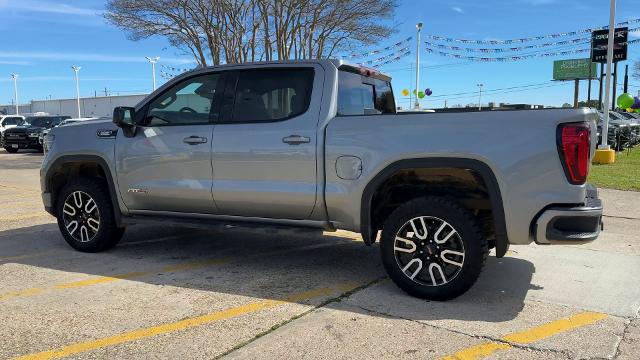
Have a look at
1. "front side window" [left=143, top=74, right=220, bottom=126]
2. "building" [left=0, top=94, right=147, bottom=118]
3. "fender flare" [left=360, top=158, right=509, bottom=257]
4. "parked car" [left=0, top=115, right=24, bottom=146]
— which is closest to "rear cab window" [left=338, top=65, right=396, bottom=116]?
"fender flare" [left=360, top=158, right=509, bottom=257]

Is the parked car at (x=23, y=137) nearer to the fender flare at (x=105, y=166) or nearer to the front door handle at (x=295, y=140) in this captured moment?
the fender flare at (x=105, y=166)

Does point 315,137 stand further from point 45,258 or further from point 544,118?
point 45,258

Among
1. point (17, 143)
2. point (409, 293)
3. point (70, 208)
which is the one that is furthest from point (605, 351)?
point (17, 143)

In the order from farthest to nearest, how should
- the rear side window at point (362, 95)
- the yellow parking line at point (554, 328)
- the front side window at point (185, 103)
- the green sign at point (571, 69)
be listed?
the green sign at point (571, 69) → the front side window at point (185, 103) → the rear side window at point (362, 95) → the yellow parking line at point (554, 328)

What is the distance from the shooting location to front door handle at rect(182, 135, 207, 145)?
16.5 feet

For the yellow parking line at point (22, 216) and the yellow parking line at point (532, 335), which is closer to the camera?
the yellow parking line at point (532, 335)

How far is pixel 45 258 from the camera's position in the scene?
18.5 feet

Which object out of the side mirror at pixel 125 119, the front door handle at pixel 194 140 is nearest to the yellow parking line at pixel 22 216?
the side mirror at pixel 125 119

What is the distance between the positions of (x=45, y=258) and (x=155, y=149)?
1.72 meters

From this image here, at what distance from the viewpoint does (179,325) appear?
3.80 m

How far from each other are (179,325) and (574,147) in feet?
9.86

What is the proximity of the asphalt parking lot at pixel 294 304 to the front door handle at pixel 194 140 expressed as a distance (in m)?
1.00

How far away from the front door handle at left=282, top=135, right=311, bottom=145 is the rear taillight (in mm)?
1950

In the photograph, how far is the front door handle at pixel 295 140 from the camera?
4570 millimetres
